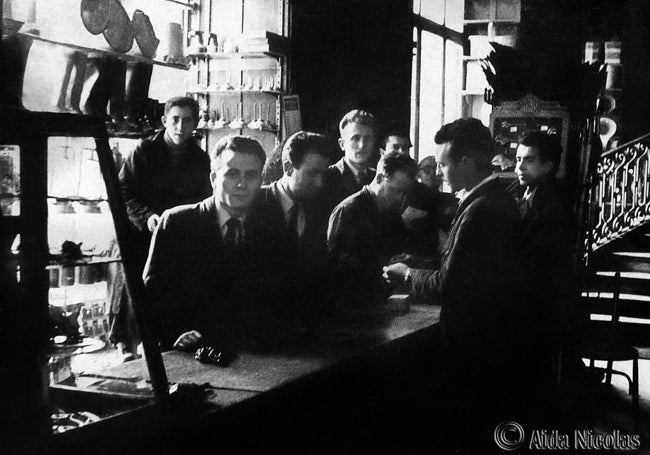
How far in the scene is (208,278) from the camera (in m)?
2.63

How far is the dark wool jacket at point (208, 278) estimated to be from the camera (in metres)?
2.56

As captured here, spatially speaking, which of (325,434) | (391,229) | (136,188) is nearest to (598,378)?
(391,229)

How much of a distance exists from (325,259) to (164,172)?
1.58 m

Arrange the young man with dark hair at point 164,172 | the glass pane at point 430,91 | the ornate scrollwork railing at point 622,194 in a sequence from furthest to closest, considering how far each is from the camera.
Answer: the glass pane at point 430,91 < the ornate scrollwork railing at point 622,194 < the young man with dark hair at point 164,172

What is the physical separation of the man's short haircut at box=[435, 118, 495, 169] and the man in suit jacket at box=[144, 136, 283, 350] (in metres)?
0.70

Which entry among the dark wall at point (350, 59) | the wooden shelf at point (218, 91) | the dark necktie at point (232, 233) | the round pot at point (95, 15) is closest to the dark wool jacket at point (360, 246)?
the dark necktie at point (232, 233)

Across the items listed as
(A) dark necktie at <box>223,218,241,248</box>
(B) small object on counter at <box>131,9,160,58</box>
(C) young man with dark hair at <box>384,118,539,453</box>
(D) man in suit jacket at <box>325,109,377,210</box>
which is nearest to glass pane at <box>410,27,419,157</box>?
(B) small object on counter at <box>131,9,160,58</box>

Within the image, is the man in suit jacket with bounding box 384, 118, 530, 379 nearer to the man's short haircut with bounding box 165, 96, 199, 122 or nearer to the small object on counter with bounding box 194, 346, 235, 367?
the small object on counter with bounding box 194, 346, 235, 367

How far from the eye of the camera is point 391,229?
3.86 metres

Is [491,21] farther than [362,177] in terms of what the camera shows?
Yes

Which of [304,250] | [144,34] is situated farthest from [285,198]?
[144,34]

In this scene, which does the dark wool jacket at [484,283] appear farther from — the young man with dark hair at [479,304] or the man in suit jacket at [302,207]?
the man in suit jacket at [302,207]

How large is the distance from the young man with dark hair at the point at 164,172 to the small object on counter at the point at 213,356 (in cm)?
219

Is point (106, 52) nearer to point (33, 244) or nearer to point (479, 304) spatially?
point (479, 304)
